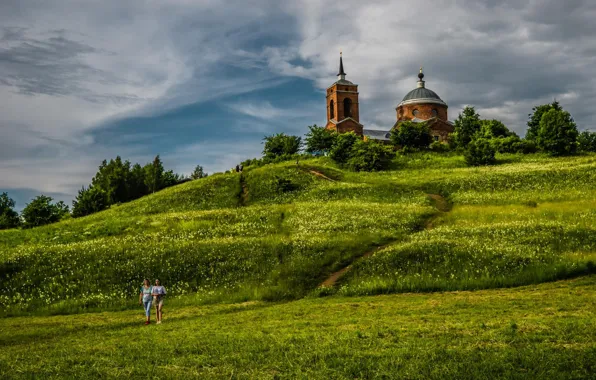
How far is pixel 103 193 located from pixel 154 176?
20.4 meters

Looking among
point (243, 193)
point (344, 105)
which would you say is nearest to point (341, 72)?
point (344, 105)

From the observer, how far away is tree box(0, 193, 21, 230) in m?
83.2

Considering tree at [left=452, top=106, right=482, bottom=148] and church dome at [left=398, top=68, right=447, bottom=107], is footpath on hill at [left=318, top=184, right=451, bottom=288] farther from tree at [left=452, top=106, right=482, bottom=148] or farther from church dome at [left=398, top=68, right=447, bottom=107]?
church dome at [left=398, top=68, right=447, bottom=107]

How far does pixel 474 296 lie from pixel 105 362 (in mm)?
16400

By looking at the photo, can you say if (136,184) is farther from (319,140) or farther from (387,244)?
(387,244)

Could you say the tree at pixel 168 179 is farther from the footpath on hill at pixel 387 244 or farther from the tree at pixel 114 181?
the footpath on hill at pixel 387 244

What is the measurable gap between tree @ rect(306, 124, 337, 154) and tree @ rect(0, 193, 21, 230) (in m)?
53.2

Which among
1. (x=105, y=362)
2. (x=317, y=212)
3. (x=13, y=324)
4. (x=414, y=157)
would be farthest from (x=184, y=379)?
(x=414, y=157)

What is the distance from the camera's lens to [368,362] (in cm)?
1226

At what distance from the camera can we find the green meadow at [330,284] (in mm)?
12898

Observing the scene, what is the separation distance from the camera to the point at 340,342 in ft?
47.6

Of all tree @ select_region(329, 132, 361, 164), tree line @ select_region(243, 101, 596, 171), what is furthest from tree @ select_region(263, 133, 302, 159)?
tree @ select_region(329, 132, 361, 164)

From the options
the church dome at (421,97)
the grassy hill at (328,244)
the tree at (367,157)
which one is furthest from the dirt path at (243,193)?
the church dome at (421,97)

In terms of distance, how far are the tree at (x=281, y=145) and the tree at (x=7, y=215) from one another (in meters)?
46.0
